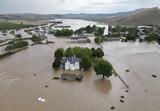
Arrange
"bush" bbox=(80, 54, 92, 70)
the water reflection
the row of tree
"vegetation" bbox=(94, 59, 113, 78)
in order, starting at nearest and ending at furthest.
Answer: the water reflection, "vegetation" bbox=(94, 59, 113, 78), the row of tree, "bush" bbox=(80, 54, 92, 70)

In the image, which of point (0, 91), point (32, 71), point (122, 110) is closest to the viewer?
point (122, 110)

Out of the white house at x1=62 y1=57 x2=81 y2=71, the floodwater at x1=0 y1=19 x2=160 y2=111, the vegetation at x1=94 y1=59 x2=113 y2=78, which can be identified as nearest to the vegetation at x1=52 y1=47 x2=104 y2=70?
the white house at x1=62 y1=57 x2=81 y2=71

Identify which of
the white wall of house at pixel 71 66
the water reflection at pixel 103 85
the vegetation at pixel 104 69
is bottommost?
the water reflection at pixel 103 85

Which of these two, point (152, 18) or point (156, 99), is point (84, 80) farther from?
point (152, 18)

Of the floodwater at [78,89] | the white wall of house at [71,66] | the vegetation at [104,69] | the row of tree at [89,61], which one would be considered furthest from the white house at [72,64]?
the vegetation at [104,69]

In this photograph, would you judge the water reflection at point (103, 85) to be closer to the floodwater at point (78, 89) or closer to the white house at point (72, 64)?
the floodwater at point (78, 89)

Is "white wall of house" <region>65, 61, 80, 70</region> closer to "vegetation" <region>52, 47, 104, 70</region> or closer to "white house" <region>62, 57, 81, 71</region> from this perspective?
"white house" <region>62, 57, 81, 71</region>

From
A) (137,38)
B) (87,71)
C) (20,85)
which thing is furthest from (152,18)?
(20,85)
